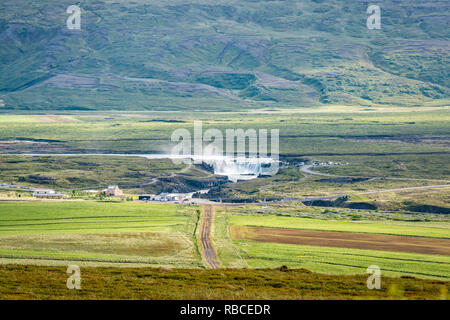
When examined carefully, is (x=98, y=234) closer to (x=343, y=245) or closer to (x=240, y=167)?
(x=343, y=245)

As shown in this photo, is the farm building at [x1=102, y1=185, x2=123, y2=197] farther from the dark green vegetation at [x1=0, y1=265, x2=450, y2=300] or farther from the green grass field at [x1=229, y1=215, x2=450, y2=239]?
the dark green vegetation at [x1=0, y1=265, x2=450, y2=300]

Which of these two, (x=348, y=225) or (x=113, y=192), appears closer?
(x=348, y=225)

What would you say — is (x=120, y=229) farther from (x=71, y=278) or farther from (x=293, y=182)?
(x=293, y=182)

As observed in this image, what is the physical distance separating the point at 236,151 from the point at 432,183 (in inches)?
2632

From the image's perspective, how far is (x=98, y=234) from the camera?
228ft

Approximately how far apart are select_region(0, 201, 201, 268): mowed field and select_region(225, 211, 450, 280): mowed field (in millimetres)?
6949

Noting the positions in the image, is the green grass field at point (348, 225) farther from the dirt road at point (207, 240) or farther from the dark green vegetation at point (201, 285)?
the dark green vegetation at point (201, 285)

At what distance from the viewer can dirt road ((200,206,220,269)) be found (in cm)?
5786

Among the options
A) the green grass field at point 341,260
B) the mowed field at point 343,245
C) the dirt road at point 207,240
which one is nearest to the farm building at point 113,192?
the dirt road at point 207,240

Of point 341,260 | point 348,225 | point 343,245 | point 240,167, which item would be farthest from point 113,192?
point 341,260

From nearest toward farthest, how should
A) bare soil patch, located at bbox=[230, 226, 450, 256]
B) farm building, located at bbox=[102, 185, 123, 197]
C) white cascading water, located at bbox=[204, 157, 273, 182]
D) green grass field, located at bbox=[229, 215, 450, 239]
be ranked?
bare soil patch, located at bbox=[230, 226, 450, 256]
green grass field, located at bbox=[229, 215, 450, 239]
farm building, located at bbox=[102, 185, 123, 197]
white cascading water, located at bbox=[204, 157, 273, 182]

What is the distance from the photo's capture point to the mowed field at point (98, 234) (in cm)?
5793

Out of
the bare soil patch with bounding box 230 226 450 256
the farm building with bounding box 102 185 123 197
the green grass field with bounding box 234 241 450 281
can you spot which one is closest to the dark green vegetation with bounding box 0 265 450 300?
the green grass field with bounding box 234 241 450 281

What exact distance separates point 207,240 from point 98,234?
1277cm
